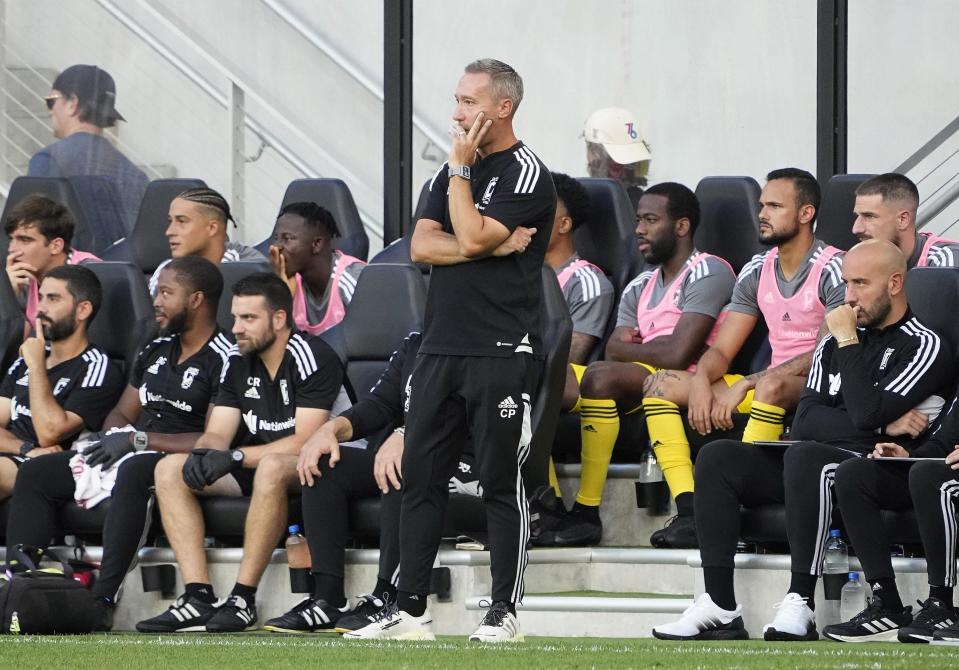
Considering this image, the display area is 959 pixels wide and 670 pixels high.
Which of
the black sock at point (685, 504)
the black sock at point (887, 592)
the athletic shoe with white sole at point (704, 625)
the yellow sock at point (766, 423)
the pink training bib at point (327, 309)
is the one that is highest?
the pink training bib at point (327, 309)

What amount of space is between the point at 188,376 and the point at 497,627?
2.22m

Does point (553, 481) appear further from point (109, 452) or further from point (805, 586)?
point (109, 452)

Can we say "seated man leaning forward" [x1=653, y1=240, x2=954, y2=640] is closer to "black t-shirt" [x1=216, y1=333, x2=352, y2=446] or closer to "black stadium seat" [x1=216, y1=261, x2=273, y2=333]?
"black t-shirt" [x1=216, y1=333, x2=352, y2=446]

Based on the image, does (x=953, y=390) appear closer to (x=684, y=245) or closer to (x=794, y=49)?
(x=684, y=245)

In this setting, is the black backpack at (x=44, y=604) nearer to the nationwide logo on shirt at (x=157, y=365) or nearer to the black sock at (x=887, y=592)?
the nationwide logo on shirt at (x=157, y=365)

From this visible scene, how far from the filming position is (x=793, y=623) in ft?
16.7

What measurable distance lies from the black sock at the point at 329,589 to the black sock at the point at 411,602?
3.10 feet

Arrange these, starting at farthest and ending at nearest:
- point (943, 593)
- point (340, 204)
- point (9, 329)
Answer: point (340, 204), point (9, 329), point (943, 593)

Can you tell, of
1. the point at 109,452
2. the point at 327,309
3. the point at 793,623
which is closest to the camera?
the point at 793,623

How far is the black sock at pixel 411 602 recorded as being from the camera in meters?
4.73

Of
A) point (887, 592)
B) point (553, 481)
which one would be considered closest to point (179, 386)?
point (553, 481)

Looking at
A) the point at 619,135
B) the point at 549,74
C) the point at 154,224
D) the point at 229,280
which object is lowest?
the point at 229,280

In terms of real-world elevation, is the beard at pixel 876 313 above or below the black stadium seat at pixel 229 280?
below

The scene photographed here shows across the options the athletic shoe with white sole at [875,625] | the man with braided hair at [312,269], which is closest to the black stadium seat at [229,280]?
the man with braided hair at [312,269]
